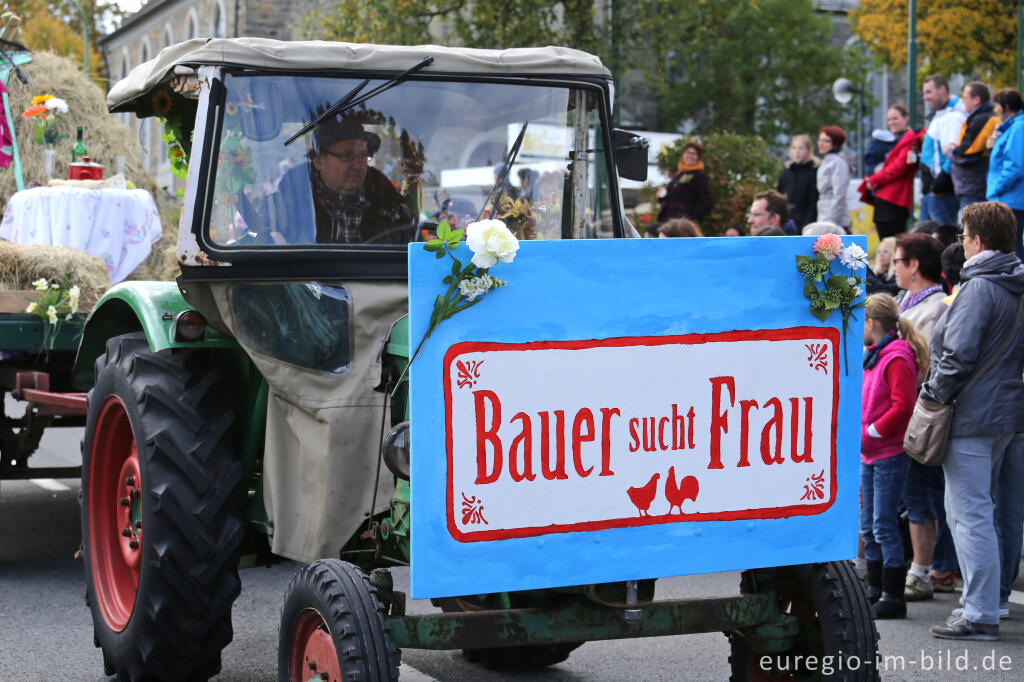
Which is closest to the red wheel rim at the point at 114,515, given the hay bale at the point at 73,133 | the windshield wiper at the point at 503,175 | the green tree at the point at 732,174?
the windshield wiper at the point at 503,175

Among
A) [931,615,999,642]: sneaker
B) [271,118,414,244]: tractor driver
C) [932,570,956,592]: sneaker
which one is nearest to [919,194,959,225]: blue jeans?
[932,570,956,592]: sneaker

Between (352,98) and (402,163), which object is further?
(402,163)

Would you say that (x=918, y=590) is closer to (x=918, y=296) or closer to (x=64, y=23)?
(x=918, y=296)

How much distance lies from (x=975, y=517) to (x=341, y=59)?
3348 millimetres

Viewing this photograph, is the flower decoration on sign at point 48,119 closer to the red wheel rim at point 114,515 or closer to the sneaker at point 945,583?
the red wheel rim at point 114,515

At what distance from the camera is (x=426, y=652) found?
18.1ft

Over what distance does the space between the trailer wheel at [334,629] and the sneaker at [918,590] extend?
364 cm

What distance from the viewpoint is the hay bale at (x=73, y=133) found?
8688 mm

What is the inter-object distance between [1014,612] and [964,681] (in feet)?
4.19

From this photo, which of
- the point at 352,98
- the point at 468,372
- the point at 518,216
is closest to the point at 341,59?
the point at 352,98

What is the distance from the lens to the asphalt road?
16.8 ft

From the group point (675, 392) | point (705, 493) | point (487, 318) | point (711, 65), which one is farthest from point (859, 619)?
point (711, 65)

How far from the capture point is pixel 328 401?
4035 millimetres

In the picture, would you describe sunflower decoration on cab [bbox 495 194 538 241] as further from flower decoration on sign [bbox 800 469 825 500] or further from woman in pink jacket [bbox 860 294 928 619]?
woman in pink jacket [bbox 860 294 928 619]
